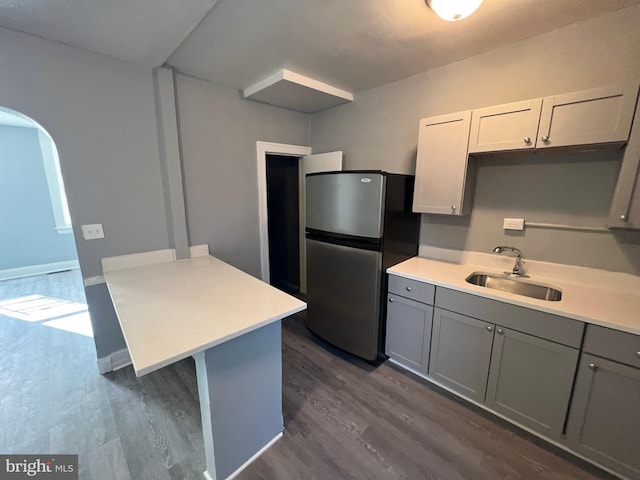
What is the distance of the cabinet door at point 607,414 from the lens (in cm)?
126

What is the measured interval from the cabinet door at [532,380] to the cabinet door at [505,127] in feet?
3.91

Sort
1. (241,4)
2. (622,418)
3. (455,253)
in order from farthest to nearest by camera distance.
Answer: (455,253), (241,4), (622,418)

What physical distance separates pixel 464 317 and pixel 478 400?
597 millimetres

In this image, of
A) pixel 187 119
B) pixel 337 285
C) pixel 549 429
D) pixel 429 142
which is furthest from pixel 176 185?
pixel 549 429

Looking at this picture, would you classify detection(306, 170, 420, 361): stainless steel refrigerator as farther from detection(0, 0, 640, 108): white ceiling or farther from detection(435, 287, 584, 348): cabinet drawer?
detection(0, 0, 640, 108): white ceiling

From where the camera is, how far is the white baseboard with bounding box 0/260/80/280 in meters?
4.18

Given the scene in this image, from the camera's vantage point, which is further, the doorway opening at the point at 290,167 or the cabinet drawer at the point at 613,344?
the doorway opening at the point at 290,167

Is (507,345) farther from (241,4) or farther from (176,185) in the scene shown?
(176,185)

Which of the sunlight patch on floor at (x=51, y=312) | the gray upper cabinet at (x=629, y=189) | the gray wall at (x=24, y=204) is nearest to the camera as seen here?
the gray upper cabinet at (x=629, y=189)

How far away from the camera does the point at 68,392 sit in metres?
1.91

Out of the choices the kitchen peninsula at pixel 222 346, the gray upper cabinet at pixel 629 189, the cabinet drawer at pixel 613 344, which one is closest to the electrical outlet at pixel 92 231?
the kitchen peninsula at pixel 222 346

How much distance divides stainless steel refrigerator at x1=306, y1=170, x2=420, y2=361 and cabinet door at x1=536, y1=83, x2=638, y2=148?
0.94m

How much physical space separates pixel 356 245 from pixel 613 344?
59.6 inches

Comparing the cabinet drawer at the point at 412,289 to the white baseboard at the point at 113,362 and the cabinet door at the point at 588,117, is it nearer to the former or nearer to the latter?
the cabinet door at the point at 588,117
